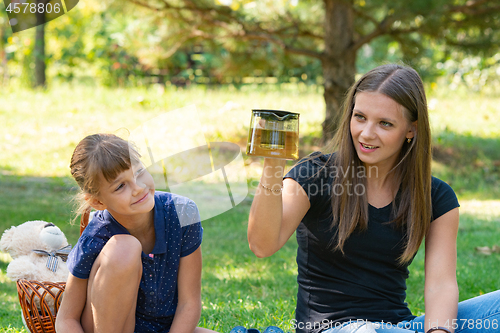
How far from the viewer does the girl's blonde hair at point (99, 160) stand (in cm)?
164

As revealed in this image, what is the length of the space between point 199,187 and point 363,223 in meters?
0.62

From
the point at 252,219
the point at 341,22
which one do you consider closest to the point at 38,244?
the point at 252,219

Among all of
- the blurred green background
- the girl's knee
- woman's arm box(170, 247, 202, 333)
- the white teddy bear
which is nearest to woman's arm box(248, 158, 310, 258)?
woman's arm box(170, 247, 202, 333)

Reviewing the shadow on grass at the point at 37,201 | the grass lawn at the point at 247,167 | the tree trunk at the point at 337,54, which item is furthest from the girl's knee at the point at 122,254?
the tree trunk at the point at 337,54

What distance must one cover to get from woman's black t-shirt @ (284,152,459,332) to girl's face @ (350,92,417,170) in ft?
0.49

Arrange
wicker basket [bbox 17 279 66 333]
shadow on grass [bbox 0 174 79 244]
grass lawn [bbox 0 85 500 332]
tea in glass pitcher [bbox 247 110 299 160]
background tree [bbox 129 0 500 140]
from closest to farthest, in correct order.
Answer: tea in glass pitcher [bbox 247 110 299 160], wicker basket [bbox 17 279 66 333], grass lawn [bbox 0 85 500 332], shadow on grass [bbox 0 174 79 244], background tree [bbox 129 0 500 140]

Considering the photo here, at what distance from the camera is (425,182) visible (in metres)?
1.82

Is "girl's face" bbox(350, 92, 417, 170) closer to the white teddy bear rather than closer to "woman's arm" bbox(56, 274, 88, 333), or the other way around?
"woman's arm" bbox(56, 274, 88, 333)

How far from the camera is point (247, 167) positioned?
573 centimetres

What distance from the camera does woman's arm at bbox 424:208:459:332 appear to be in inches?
65.4

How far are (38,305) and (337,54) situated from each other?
15.4 feet

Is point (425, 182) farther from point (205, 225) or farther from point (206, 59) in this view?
point (206, 59)

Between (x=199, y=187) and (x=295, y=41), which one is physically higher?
(x=295, y=41)

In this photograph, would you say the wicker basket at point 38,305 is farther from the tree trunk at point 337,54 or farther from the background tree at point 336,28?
the tree trunk at point 337,54
